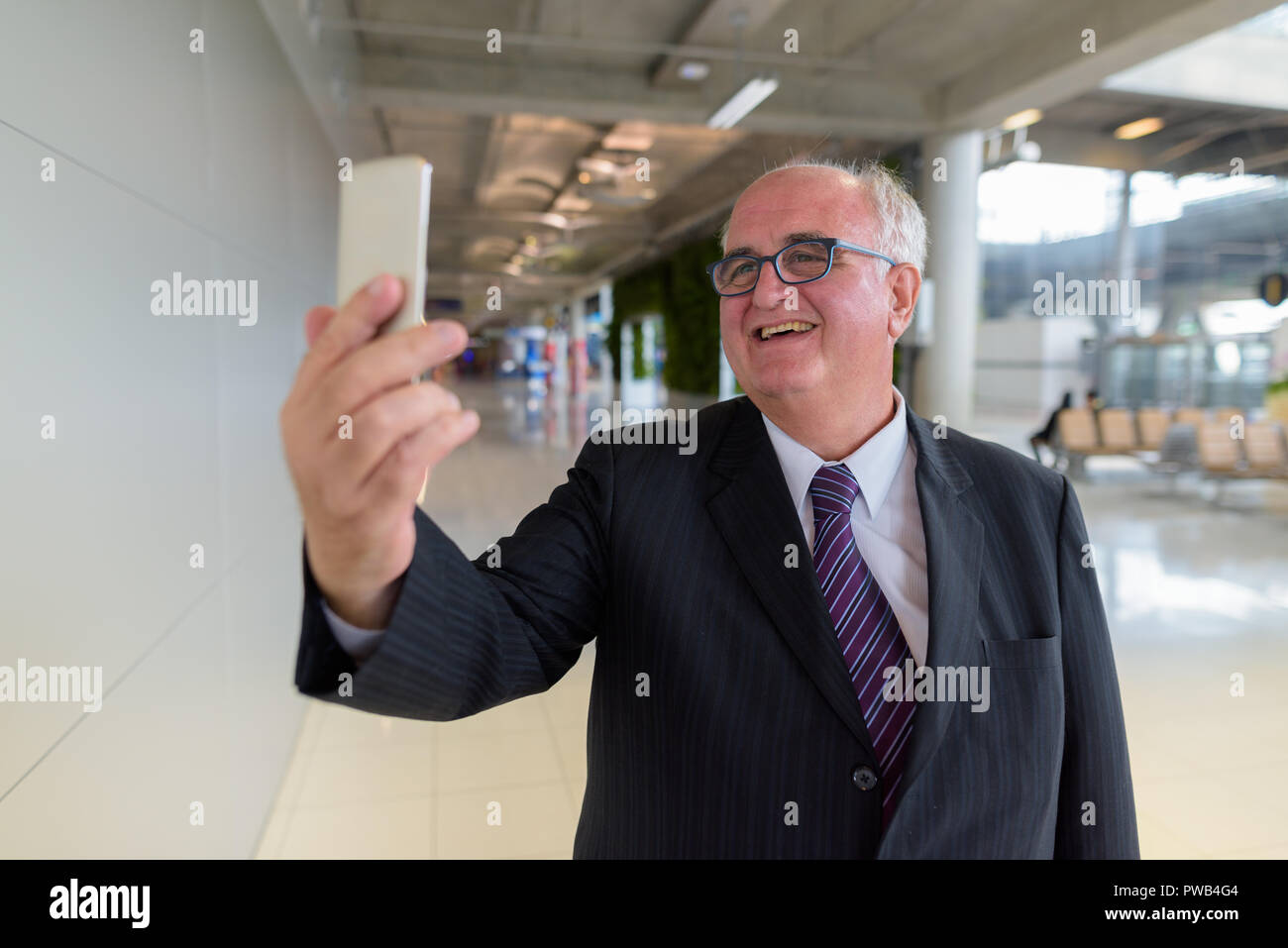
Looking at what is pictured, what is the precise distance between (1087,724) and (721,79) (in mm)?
8686

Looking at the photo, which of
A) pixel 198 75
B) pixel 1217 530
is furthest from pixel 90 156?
pixel 1217 530

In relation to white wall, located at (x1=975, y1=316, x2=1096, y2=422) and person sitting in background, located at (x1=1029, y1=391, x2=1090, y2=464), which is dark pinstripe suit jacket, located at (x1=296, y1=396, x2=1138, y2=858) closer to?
person sitting in background, located at (x1=1029, y1=391, x2=1090, y2=464)

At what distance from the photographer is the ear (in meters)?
1.39

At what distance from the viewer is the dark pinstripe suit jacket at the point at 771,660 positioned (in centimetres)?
107

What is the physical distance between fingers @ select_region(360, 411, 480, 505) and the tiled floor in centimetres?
77

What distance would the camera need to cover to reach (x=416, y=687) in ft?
2.80

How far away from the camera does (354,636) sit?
79cm

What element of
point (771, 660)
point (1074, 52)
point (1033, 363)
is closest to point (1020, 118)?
point (1074, 52)

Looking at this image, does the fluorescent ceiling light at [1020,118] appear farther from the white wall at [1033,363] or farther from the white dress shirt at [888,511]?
the white wall at [1033,363]

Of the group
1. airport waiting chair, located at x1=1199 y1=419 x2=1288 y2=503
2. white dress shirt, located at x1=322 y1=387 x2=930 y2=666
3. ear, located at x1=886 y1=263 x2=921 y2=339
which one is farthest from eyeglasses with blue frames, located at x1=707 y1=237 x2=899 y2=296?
airport waiting chair, located at x1=1199 y1=419 x2=1288 y2=503

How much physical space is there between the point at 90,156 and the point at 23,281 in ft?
1.35

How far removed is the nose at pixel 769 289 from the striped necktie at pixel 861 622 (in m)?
0.26

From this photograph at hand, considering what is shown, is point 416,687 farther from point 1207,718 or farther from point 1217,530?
point 1217,530

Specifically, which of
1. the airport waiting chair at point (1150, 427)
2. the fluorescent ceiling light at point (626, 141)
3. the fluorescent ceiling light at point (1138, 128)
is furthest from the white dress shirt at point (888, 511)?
the fluorescent ceiling light at point (1138, 128)
